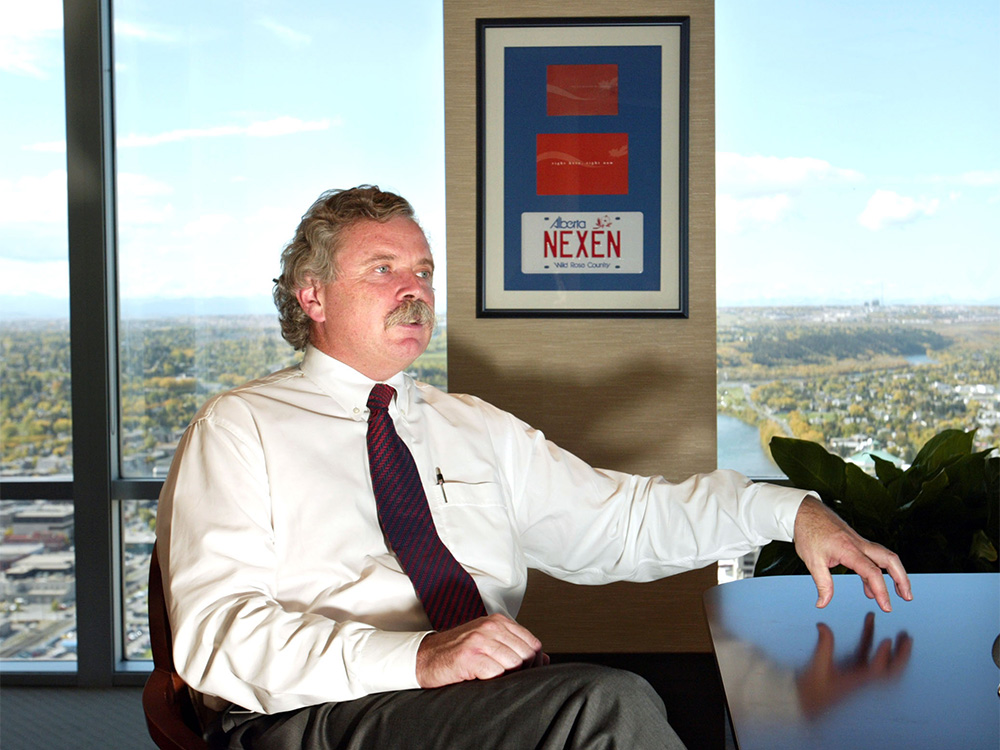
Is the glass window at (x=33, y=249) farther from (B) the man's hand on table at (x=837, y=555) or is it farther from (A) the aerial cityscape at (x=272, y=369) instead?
(B) the man's hand on table at (x=837, y=555)

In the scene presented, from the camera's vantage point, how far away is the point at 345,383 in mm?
1836

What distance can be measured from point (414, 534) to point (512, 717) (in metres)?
0.57

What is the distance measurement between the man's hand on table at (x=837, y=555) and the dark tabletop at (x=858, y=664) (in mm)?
31

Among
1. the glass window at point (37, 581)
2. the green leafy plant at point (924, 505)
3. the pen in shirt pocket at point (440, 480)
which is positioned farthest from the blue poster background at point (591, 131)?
the glass window at point (37, 581)

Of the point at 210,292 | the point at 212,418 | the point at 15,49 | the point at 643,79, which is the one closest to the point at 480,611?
the point at 212,418

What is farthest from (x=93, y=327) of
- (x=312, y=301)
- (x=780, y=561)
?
(x=780, y=561)

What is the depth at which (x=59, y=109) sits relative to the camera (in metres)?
3.17

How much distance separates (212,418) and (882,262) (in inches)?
96.4

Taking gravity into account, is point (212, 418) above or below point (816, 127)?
below

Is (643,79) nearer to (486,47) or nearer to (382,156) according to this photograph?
(486,47)

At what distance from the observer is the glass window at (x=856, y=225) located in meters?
3.01

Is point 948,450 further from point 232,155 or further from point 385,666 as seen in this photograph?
point 232,155

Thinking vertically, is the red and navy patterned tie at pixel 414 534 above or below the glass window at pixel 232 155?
below

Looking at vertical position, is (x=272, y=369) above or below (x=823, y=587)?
above
